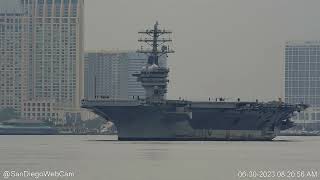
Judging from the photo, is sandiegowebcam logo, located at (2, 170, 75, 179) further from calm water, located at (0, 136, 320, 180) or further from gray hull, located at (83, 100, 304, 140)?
gray hull, located at (83, 100, 304, 140)

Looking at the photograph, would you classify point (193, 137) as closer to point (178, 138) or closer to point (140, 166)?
point (178, 138)

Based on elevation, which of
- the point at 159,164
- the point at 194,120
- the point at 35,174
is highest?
the point at 194,120

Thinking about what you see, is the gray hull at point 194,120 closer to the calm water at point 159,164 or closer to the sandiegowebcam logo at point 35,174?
the calm water at point 159,164

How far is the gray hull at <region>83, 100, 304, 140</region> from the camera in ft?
392

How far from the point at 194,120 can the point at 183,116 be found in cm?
138

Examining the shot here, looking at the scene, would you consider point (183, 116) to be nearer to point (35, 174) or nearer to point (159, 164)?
point (159, 164)

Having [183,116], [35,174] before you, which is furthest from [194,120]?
[35,174]

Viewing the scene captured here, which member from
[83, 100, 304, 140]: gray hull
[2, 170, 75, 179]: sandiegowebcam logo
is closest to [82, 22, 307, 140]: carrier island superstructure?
[83, 100, 304, 140]: gray hull

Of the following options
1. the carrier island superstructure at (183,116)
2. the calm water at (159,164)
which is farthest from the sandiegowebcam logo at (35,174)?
the carrier island superstructure at (183,116)

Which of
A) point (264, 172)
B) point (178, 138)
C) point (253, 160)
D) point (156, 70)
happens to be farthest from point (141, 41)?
point (264, 172)

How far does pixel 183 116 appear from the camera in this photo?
120 m

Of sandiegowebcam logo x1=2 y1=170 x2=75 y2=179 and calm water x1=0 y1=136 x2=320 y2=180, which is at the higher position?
sandiegowebcam logo x1=2 y1=170 x2=75 y2=179

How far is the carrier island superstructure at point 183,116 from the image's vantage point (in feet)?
391

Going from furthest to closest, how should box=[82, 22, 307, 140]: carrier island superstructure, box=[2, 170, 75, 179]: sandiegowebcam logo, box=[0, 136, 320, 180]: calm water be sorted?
box=[82, 22, 307, 140]: carrier island superstructure, box=[0, 136, 320, 180]: calm water, box=[2, 170, 75, 179]: sandiegowebcam logo
